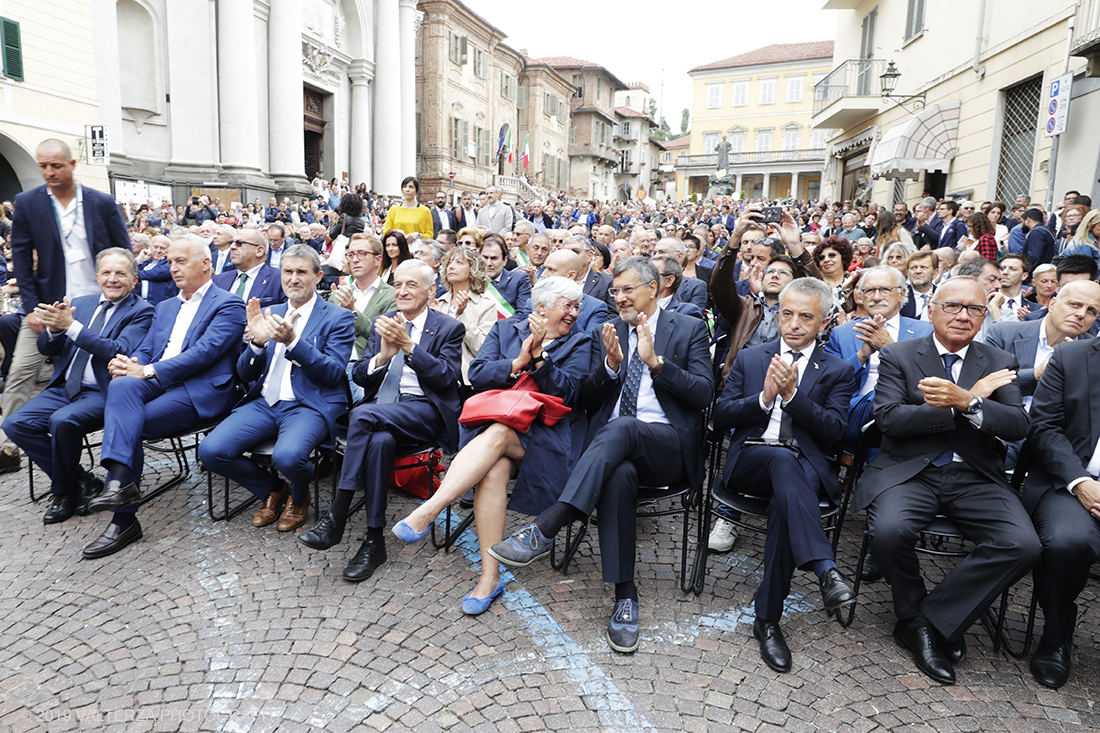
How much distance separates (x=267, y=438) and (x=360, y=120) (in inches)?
896

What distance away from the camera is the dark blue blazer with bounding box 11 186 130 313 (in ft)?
16.1

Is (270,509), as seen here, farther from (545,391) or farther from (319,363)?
(545,391)

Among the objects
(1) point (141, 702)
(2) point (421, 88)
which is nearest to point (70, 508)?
(1) point (141, 702)

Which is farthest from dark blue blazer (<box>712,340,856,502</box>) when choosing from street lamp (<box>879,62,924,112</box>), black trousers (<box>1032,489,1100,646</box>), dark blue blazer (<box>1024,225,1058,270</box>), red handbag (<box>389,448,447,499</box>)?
street lamp (<box>879,62,924,112</box>)

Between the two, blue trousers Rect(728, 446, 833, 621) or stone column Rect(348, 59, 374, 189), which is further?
stone column Rect(348, 59, 374, 189)

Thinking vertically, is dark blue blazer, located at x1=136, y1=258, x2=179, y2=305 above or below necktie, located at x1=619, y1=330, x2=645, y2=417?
above

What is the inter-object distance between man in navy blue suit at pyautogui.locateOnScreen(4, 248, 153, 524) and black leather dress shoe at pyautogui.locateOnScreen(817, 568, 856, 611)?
13.8 ft

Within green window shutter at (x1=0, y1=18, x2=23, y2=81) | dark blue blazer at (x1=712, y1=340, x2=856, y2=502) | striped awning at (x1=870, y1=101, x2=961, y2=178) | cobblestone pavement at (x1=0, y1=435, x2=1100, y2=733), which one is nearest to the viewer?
cobblestone pavement at (x1=0, y1=435, x2=1100, y2=733)

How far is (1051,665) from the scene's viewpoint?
9.62ft

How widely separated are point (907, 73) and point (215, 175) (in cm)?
1727

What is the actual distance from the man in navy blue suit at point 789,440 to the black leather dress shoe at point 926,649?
351 millimetres

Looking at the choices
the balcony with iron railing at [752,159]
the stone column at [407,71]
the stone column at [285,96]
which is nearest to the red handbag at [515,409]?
the stone column at [285,96]

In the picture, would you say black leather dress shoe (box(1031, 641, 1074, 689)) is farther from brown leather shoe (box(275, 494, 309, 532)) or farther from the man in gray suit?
brown leather shoe (box(275, 494, 309, 532))

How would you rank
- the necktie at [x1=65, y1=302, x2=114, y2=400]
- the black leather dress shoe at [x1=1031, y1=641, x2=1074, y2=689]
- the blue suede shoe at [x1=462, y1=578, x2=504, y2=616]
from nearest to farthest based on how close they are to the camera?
the black leather dress shoe at [x1=1031, y1=641, x2=1074, y2=689] < the blue suede shoe at [x1=462, y1=578, x2=504, y2=616] < the necktie at [x1=65, y1=302, x2=114, y2=400]
